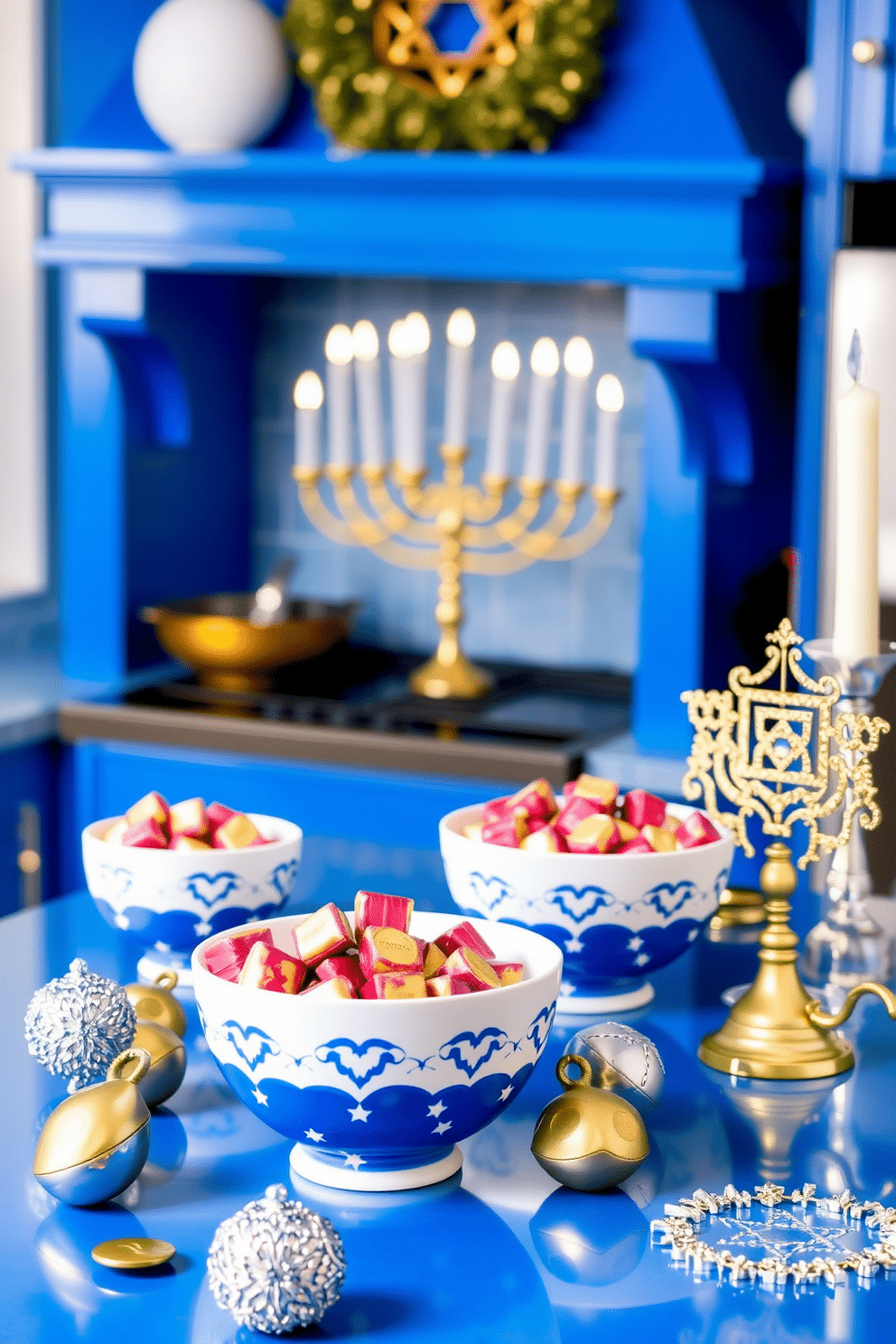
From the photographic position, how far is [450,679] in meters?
2.72

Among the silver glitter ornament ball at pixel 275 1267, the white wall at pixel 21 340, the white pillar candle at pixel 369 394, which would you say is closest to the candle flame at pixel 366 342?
the white pillar candle at pixel 369 394

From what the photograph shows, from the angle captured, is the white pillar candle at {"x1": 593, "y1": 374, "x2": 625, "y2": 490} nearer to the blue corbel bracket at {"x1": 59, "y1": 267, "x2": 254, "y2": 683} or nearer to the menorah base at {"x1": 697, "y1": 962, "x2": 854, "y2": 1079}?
the blue corbel bracket at {"x1": 59, "y1": 267, "x2": 254, "y2": 683}

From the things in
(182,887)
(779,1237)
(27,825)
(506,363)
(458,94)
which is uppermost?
(458,94)

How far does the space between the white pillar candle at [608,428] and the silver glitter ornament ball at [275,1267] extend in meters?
1.89

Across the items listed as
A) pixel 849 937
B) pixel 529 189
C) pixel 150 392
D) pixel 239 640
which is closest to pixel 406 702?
pixel 239 640

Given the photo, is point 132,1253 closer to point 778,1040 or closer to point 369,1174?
point 369,1174

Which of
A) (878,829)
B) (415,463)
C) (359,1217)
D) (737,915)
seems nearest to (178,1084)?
(359,1217)

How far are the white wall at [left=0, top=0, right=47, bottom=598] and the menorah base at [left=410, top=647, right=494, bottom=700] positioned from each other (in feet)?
2.63

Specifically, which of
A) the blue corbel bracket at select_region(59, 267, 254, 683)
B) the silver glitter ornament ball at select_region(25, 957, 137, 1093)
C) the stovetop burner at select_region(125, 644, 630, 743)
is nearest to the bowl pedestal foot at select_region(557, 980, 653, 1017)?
the silver glitter ornament ball at select_region(25, 957, 137, 1093)

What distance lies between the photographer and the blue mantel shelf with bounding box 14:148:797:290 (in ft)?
7.44

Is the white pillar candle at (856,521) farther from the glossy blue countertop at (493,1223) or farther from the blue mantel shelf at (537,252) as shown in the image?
the blue mantel shelf at (537,252)

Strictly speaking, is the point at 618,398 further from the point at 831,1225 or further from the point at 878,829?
the point at 831,1225

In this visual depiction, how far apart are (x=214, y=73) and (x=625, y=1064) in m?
1.79

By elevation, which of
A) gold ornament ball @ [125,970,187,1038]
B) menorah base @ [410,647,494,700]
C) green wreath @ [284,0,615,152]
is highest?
green wreath @ [284,0,615,152]
